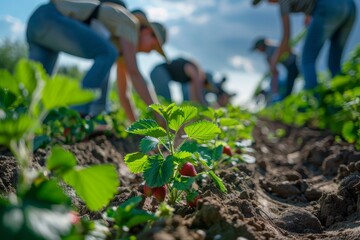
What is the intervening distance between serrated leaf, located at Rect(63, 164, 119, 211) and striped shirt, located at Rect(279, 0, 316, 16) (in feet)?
13.5

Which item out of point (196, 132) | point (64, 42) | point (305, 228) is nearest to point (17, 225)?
point (196, 132)

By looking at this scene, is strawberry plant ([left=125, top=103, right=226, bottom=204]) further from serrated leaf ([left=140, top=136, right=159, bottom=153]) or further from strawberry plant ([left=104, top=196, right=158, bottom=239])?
strawberry plant ([left=104, top=196, right=158, bottom=239])

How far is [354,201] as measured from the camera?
69.2 inches

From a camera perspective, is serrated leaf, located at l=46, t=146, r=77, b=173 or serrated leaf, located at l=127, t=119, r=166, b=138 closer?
serrated leaf, located at l=46, t=146, r=77, b=173

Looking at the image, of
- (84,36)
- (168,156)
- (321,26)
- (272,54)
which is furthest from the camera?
(272,54)

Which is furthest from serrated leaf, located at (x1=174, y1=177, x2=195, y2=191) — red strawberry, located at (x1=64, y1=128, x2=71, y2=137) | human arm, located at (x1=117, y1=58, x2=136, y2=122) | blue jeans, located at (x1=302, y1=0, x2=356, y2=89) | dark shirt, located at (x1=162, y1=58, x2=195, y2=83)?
dark shirt, located at (x1=162, y1=58, x2=195, y2=83)

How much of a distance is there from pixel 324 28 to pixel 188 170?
343cm

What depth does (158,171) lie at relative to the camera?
1.31 meters

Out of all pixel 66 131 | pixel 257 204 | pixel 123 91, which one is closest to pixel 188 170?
pixel 257 204

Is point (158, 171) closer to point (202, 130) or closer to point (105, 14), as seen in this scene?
point (202, 130)

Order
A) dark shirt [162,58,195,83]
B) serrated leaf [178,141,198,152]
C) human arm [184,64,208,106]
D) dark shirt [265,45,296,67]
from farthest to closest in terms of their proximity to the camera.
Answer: dark shirt [265,45,296,67]
dark shirt [162,58,195,83]
human arm [184,64,208,106]
serrated leaf [178,141,198,152]

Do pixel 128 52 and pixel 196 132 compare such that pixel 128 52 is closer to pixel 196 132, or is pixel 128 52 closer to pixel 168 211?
pixel 196 132

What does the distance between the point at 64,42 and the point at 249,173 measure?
1960 mm

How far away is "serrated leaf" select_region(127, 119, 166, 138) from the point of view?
1.33 meters
